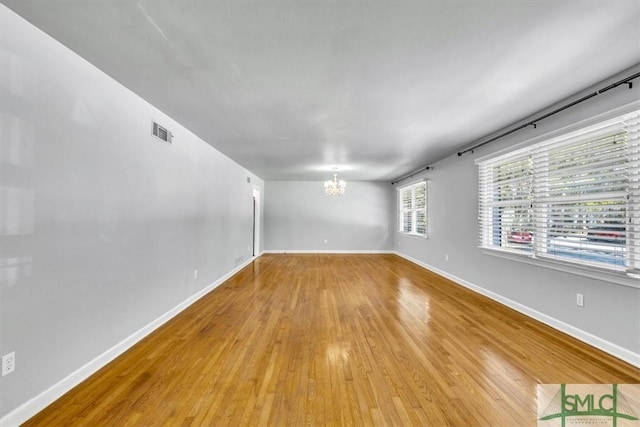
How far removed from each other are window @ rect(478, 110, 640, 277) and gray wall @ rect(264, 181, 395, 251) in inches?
196

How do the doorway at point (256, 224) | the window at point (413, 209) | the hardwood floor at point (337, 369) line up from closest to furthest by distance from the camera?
the hardwood floor at point (337, 369) → the window at point (413, 209) → the doorway at point (256, 224)

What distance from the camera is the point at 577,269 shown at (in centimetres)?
256

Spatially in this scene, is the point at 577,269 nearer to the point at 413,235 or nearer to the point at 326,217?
the point at 413,235

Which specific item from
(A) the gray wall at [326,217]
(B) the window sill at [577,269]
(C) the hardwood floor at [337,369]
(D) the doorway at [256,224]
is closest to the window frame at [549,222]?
(B) the window sill at [577,269]

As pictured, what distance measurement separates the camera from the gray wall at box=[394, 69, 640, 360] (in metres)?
2.21

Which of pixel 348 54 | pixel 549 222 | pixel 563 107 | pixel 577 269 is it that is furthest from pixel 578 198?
pixel 348 54

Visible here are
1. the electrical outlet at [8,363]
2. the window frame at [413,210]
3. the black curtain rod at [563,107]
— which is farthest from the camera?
the window frame at [413,210]

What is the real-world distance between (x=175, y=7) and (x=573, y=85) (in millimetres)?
3250

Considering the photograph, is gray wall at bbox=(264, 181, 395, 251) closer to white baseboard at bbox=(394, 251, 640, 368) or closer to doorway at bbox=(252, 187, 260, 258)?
doorway at bbox=(252, 187, 260, 258)

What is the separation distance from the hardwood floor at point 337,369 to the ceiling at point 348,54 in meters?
2.39

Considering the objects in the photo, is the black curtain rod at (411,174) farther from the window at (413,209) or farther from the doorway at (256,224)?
the doorway at (256,224)

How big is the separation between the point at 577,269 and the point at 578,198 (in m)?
0.71

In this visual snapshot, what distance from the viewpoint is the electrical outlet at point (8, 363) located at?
1.43 m

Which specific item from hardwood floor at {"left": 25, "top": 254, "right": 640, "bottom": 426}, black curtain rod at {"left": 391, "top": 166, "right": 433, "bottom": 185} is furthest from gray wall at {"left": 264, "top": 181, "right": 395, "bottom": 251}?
hardwood floor at {"left": 25, "top": 254, "right": 640, "bottom": 426}
